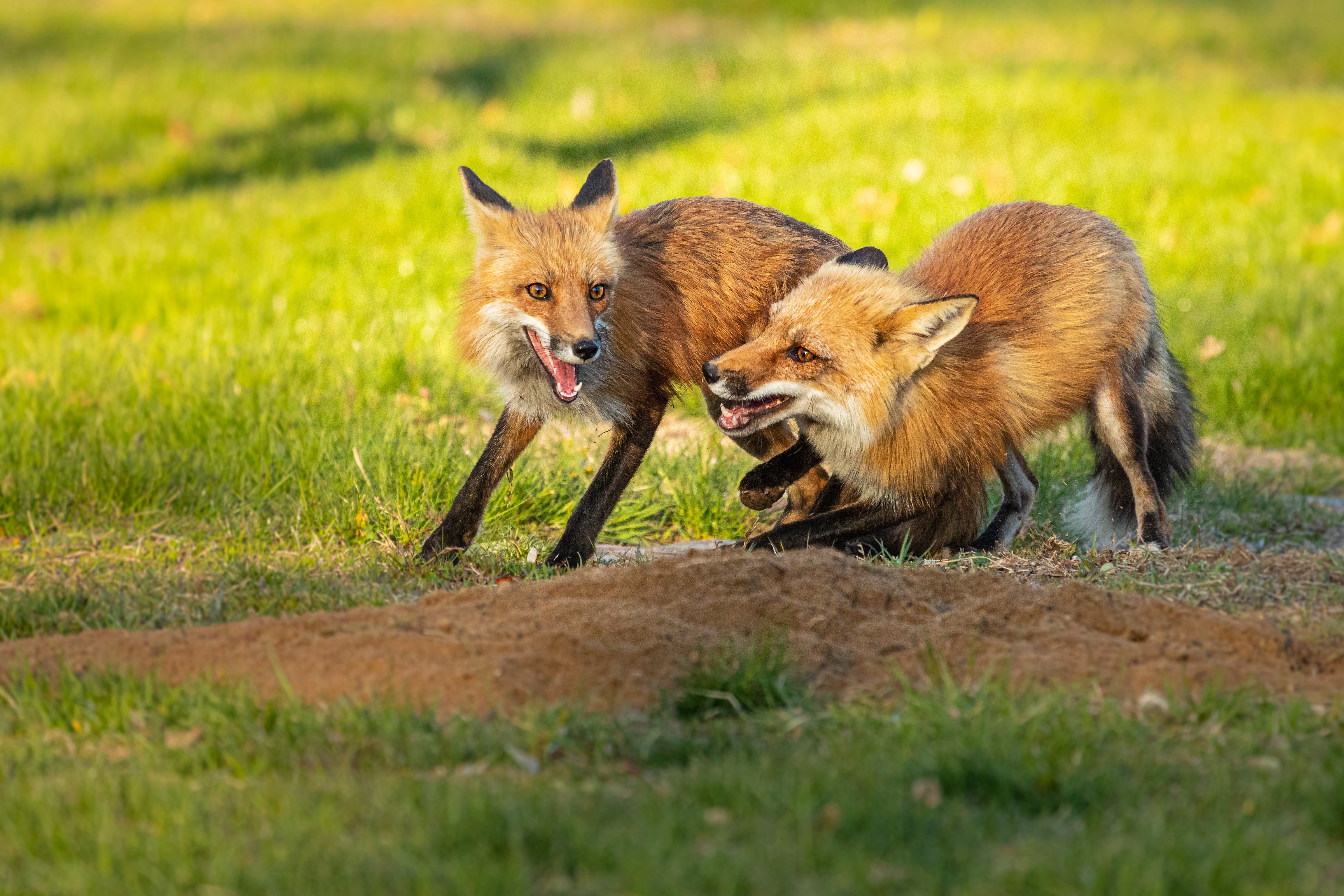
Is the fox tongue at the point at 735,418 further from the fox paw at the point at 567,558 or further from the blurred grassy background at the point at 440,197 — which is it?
the blurred grassy background at the point at 440,197

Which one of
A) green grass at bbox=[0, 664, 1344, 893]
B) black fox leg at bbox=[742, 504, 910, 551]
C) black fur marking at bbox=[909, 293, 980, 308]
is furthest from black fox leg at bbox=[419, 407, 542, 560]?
green grass at bbox=[0, 664, 1344, 893]

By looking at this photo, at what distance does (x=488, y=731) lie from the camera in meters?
2.91

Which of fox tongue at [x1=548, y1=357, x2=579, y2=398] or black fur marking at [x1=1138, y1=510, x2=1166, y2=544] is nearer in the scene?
fox tongue at [x1=548, y1=357, x2=579, y2=398]

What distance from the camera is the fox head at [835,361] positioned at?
450cm

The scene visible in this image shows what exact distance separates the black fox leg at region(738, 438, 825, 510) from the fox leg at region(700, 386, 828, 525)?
0.98 ft

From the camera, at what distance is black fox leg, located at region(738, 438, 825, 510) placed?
5059 millimetres

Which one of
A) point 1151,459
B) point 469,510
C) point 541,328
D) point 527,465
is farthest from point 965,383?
point 527,465

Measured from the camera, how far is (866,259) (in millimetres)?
5066

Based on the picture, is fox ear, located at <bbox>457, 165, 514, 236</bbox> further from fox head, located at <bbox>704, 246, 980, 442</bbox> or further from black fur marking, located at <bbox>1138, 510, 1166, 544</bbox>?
black fur marking, located at <bbox>1138, 510, 1166, 544</bbox>

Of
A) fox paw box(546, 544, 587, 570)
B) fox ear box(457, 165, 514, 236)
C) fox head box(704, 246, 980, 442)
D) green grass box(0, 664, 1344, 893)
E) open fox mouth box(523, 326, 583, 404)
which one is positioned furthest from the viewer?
fox ear box(457, 165, 514, 236)

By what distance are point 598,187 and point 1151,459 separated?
2.72 meters

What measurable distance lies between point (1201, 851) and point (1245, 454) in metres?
5.25

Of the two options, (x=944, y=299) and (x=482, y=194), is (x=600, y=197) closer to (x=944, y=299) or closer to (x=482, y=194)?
(x=482, y=194)

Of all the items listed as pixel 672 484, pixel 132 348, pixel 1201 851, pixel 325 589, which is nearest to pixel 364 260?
pixel 132 348
